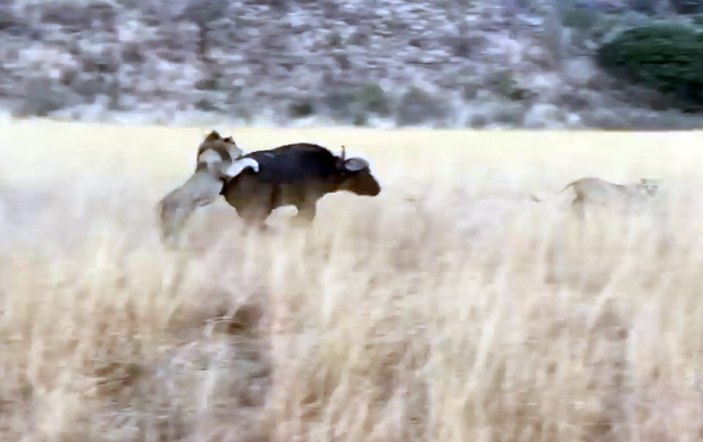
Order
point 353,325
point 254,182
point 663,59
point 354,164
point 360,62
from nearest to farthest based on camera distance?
1. point 353,325
2. point 254,182
3. point 354,164
4. point 360,62
5. point 663,59

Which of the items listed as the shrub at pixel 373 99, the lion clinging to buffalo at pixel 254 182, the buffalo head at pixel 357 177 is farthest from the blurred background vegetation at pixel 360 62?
the lion clinging to buffalo at pixel 254 182

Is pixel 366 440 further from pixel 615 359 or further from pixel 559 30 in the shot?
pixel 559 30

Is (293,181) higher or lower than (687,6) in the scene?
lower

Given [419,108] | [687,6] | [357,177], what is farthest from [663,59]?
[357,177]

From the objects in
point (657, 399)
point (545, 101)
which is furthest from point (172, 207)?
point (545, 101)

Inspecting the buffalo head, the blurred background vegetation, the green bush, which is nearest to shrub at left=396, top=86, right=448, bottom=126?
the blurred background vegetation

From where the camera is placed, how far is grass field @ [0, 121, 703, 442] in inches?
39.4

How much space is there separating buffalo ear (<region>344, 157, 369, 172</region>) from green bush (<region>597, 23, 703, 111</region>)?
2.12 metres

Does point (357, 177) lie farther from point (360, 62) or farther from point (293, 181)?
point (360, 62)

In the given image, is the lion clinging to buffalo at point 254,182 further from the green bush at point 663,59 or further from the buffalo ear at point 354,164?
the green bush at point 663,59

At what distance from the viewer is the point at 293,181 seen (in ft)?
6.07

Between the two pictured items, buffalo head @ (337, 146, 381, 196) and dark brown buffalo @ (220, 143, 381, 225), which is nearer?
dark brown buffalo @ (220, 143, 381, 225)

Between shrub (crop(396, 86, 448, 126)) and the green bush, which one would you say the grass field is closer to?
shrub (crop(396, 86, 448, 126))

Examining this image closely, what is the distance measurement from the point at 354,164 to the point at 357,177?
49 millimetres
